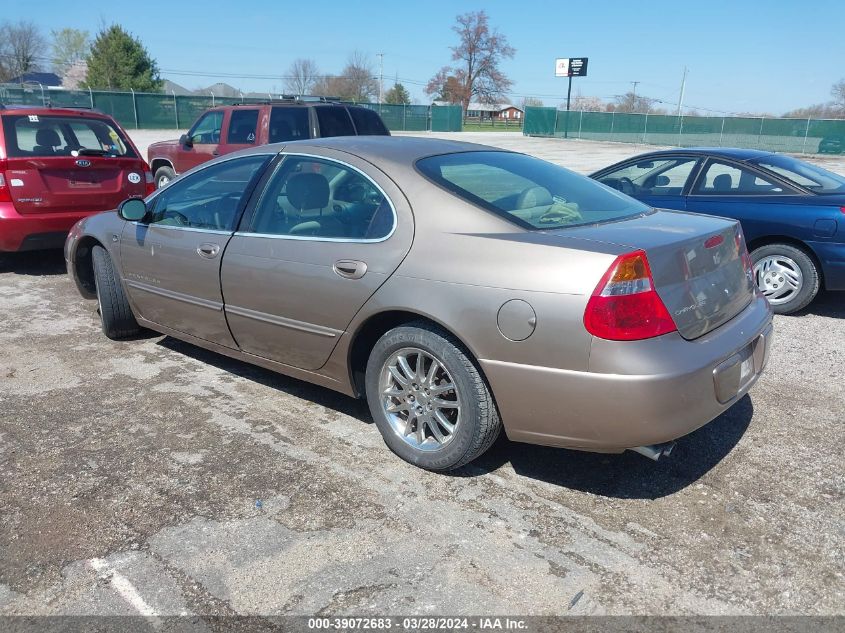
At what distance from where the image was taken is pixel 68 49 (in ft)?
252

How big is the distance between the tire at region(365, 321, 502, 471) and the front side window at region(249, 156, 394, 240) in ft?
1.90

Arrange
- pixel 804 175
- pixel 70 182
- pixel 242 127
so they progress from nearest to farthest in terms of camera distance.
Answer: pixel 804 175
pixel 70 182
pixel 242 127

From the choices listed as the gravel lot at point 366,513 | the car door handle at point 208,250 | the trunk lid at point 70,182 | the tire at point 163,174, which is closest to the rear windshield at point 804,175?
the gravel lot at point 366,513

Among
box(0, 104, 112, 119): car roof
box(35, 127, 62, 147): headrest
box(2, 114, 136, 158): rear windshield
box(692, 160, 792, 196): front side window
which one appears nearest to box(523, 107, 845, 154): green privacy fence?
box(692, 160, 792, 196): front side window

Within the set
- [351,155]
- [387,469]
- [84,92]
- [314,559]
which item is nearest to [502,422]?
[387,469]

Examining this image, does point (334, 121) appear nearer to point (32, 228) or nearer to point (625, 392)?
point (32, 228)

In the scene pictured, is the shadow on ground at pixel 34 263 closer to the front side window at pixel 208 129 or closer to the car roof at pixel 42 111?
the car roof at pixel 42 111

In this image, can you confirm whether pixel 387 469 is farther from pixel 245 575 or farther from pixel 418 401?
pixel 245 575

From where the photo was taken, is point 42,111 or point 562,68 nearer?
point 42,111

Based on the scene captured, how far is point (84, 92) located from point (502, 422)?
39416mm

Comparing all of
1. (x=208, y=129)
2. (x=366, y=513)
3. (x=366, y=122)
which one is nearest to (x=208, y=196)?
(x=366, y=513)

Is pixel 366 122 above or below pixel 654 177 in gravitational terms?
above

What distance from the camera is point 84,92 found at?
117 ft

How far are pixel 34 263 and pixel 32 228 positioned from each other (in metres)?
1.27
